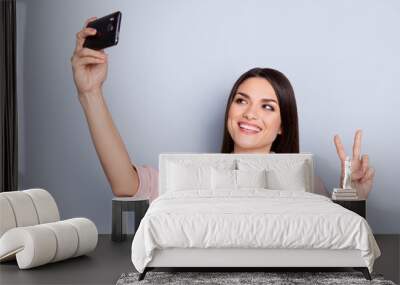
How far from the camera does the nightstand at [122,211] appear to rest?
21.0 feet

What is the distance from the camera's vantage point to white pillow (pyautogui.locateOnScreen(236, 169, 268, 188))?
605 centimetres

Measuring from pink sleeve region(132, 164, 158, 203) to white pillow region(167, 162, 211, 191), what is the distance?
0.58m

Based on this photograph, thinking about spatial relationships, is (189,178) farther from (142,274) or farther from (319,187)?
(142,274)

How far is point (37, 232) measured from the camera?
5.03 metres

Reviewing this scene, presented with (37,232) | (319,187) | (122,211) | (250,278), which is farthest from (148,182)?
(250,278)

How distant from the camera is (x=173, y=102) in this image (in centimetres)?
684

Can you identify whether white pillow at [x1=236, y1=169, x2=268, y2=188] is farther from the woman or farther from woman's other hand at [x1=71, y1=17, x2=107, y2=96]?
woman's other hand at [x1=71, y1=17, x2=107, y2=96]

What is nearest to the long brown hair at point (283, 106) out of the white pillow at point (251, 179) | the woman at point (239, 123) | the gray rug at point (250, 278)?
the woman at point (239, 123)

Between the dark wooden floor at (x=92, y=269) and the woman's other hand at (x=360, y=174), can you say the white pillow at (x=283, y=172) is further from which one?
the dark wooden floor at (x=92, y=269)

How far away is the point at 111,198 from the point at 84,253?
1.38m

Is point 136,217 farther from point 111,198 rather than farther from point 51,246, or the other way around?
point 51,246

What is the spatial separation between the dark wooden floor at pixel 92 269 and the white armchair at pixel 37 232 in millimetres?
74

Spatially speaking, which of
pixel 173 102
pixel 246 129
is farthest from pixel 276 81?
pixel 173 102

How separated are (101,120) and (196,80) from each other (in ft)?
3.35
